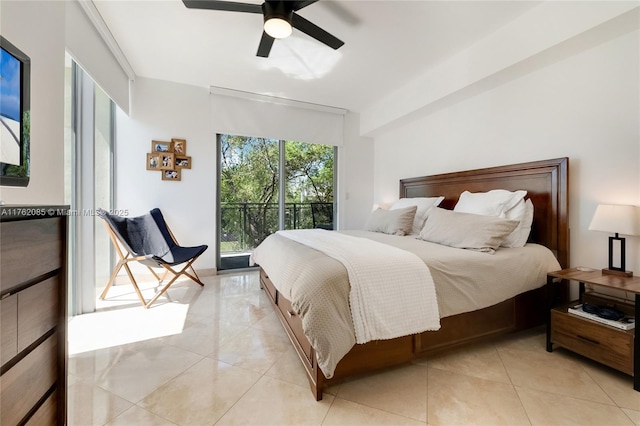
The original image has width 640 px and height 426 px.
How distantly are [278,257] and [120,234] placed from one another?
171 centimetres

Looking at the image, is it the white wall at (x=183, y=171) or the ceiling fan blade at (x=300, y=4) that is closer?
the ceiling fan blade at (x=300, y=4)

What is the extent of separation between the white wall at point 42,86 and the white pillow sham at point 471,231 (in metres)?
2.63

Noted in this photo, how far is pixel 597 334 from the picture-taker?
161 centimetres

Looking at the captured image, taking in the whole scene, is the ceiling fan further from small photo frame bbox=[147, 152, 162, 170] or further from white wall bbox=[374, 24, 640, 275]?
small photo frame bbox=[147, 152, 162, 170]

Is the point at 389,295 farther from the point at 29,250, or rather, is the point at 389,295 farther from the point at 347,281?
the point at 29,250

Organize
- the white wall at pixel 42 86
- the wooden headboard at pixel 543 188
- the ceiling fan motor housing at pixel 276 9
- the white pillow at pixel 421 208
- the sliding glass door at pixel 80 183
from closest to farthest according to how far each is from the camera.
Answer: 1. the white wall at pixel 42 86
2. the ceiling fan motor housing at pixel 276 9
3. the wooden headboard at pixel 543 188
4. the sliding glass door at pixel 80 183
5. the white pillow at pixel 421 208

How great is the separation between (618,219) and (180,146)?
420 centimetres

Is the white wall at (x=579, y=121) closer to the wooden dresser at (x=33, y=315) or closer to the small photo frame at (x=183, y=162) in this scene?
the wooden dresser at (x=33, y=315)

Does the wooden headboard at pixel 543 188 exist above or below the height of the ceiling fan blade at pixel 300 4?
below

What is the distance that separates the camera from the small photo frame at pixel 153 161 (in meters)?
3.31

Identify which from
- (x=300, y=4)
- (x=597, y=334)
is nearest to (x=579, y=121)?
(x=597, y=334)

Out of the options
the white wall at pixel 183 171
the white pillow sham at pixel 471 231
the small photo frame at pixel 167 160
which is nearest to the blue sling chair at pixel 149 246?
the white wall at pixel 183 171

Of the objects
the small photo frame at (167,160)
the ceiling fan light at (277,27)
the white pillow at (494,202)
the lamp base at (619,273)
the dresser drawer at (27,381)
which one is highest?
the ceiling fan light at (277,27)

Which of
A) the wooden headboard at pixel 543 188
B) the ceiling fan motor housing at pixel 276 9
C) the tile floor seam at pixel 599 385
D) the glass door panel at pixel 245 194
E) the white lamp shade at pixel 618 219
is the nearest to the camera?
the tile floor seam at pixel 599 385
